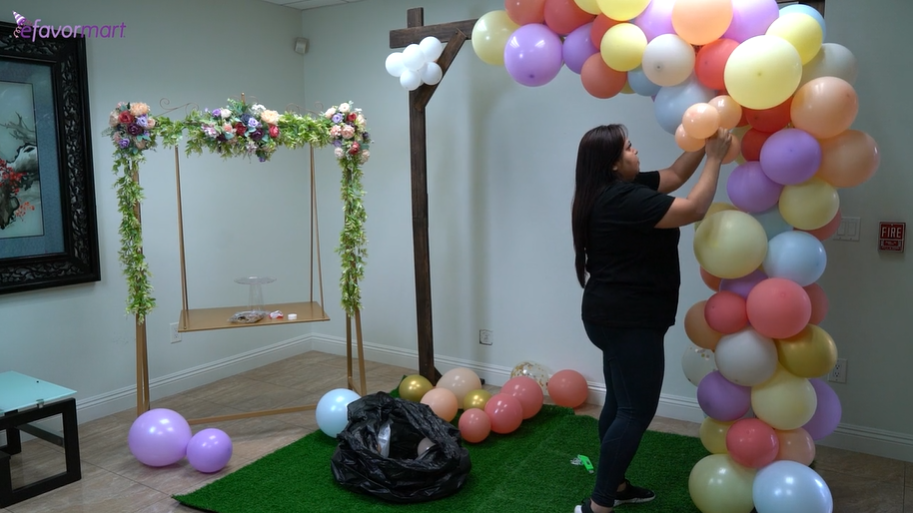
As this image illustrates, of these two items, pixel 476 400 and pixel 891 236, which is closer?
pixel 891 236

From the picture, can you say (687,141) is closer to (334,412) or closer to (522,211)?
(522,211)

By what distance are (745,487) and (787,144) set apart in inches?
48.2

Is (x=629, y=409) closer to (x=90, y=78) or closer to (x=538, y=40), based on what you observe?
(x=538, y=40)

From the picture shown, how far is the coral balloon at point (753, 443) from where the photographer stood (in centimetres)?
238

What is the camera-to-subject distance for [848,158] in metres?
2.30

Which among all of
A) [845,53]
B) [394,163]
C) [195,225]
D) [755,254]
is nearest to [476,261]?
[394,163]

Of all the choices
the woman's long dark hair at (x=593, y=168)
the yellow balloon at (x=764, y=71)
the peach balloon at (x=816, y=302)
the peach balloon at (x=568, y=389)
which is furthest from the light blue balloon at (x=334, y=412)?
the yellow balloon at (x=764, y=71)

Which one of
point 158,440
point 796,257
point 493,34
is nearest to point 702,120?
point 796,257

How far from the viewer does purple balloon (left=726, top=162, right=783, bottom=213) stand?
7.88 feet

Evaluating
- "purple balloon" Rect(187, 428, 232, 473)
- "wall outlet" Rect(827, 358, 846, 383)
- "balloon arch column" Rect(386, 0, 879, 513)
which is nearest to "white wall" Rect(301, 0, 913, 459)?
"wall outlet" Rect(827, 358, 846, 383)

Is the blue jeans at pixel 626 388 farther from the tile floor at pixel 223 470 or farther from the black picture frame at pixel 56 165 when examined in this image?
the black picture frame at pixel 56 165

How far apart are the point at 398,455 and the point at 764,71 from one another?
211cm

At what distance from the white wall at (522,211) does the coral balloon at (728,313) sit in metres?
1.08

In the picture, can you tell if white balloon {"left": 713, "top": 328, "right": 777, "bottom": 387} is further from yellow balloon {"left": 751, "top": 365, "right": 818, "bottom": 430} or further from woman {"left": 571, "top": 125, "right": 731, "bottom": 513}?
woman {"left": 571, "top": 125, "right": 731, "bottom": 513}
